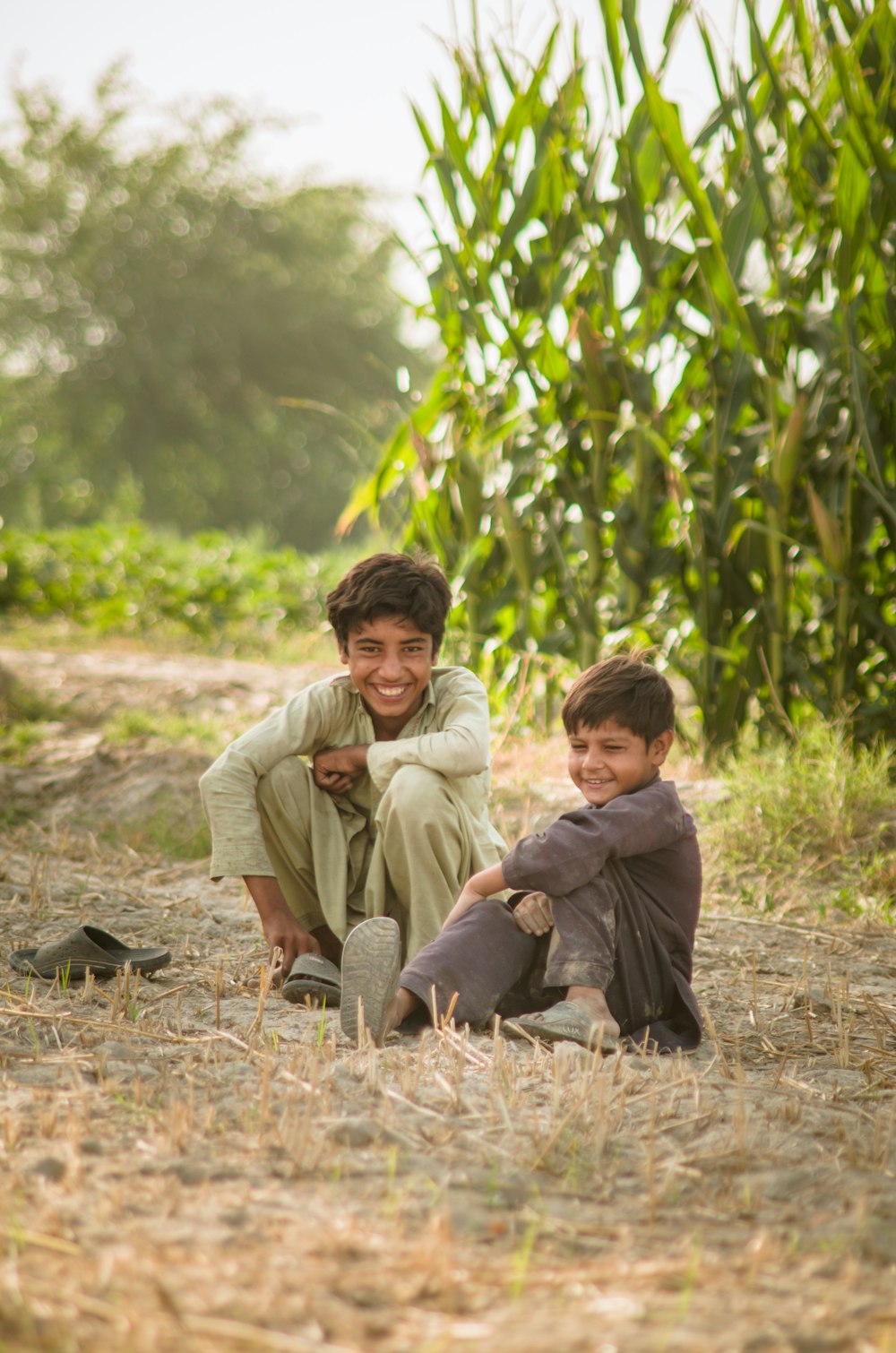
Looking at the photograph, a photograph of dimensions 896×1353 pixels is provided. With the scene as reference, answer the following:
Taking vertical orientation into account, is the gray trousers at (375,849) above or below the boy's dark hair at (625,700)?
below

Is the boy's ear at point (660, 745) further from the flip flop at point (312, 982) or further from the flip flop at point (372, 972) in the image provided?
the flip flop at point (312, 982)

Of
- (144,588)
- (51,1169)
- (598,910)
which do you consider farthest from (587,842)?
(144,588)

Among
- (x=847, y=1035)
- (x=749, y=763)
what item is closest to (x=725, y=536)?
(x=749, y=763)

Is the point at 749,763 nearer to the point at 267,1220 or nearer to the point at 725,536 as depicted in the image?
the point at 725,536

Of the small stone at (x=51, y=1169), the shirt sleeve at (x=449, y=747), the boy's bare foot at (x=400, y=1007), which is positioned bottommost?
the boy's bare foot at (x=400, y=1007)

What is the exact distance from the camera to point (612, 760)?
7.22 ft

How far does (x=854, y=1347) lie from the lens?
103 cm

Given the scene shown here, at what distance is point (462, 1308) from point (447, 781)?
140 centimetres

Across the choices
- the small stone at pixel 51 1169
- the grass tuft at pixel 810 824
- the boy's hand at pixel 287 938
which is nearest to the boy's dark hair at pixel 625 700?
the boy's hand at pixel 287 938

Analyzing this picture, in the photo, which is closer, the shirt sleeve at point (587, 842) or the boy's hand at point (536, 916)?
the shirt sleeve at point (587, 842)

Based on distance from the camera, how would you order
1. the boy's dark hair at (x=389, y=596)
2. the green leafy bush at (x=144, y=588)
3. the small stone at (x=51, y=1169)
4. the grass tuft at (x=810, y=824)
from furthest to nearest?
1. the green leafy bush at (x=144, y=588)
2. the grass tuft at (x=810, y=824)
3. the boy's dark hair at (x=389, y=596)
4. the small stone at (x=51, y=1169)

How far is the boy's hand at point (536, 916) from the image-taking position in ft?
7.23

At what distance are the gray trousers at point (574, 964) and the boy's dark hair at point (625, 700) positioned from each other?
263 mm

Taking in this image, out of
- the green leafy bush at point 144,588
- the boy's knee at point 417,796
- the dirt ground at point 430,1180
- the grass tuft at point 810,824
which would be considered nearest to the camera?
the dirt ground at point 430,1180
